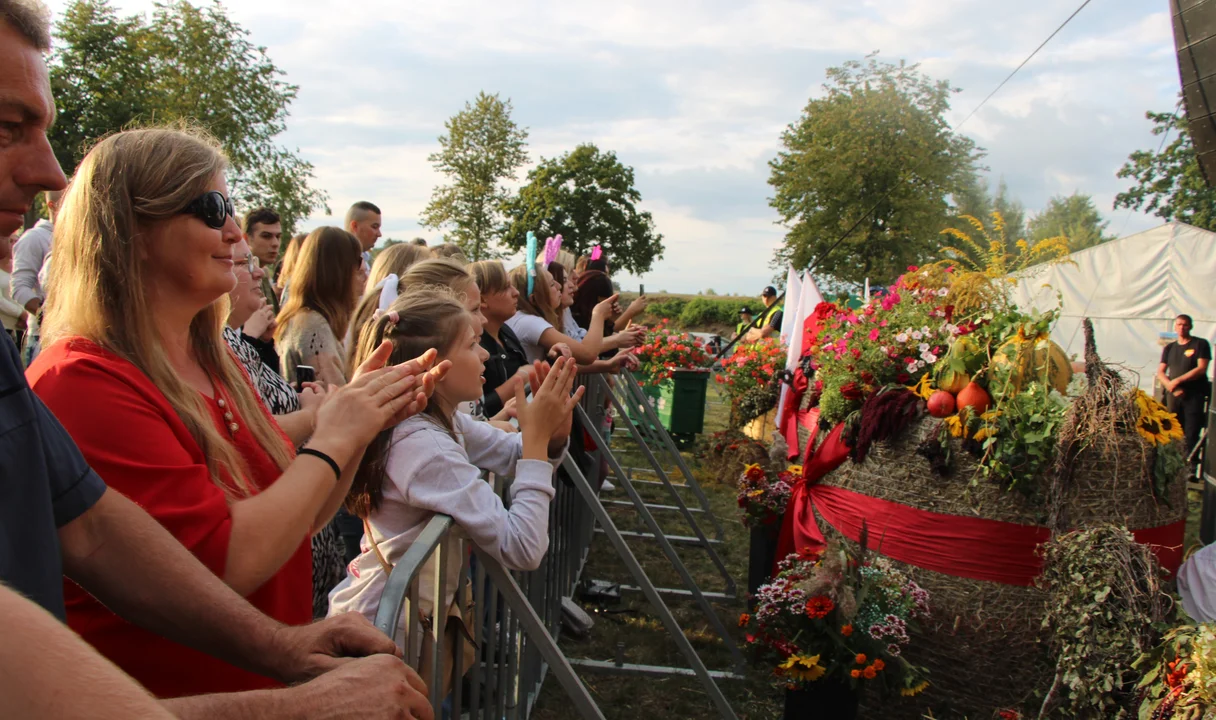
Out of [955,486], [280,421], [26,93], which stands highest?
[26,93]

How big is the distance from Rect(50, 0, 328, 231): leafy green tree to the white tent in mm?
24991

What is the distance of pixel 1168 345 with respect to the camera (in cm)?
1111

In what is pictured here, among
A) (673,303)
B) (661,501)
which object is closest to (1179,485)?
(661,501)

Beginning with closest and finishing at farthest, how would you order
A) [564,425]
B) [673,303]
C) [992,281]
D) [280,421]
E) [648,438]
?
1. [280,421]
2. [564,425]
3. [992,281]
4. [648,438]
5. [673,303]

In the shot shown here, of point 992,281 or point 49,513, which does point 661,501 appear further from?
point 49,513

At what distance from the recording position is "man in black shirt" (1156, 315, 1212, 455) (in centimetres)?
1050

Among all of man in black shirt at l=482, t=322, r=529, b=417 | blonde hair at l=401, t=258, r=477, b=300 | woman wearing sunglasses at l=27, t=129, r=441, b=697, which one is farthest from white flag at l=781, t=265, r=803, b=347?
woman wearing sunglasses at l=27, t=129, r=441, b=697

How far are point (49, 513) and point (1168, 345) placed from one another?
1322cm

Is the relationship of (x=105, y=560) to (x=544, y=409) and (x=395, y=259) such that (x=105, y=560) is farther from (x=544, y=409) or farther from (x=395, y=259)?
(x=395, y=259)

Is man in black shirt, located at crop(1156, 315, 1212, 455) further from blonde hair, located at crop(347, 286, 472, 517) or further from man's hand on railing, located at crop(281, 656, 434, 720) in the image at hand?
man's hand on railing, located at crop(281, 656, 434, 720)

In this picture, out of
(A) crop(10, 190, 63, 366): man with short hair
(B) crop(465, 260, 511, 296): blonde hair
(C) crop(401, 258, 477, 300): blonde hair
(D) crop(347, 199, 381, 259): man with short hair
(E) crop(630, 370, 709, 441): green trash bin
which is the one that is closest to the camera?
(C) crop(401, 258, 477, 300): blonde hair

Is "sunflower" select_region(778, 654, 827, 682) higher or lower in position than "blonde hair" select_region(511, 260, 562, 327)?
lower

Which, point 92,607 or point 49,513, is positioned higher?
point 49,513

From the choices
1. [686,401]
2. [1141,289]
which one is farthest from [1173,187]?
[686,401]
